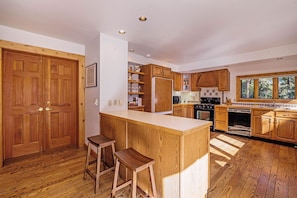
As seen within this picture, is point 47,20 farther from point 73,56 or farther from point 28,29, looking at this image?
point 73,56

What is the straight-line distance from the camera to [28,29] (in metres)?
2.57

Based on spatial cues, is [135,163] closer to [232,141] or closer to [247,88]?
[232,141]

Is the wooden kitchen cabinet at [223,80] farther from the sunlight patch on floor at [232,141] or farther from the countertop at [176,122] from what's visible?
the countertop at [176,122]

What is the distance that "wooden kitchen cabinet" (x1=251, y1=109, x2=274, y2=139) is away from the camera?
12.3 ft

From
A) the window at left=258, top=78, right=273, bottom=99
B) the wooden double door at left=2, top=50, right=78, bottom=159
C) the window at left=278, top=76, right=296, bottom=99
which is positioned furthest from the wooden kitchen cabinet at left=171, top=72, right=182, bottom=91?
the wooden double door at left=2, top=50, right=78, bottom=159

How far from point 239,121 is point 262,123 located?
0.58 meters

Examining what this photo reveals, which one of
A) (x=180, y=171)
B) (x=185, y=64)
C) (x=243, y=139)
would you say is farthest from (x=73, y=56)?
(x=243, y=139)

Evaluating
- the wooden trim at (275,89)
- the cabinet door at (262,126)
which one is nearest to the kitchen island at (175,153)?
the cabinet door at (262,126)

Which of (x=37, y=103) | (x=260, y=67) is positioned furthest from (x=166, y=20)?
(x=260, y=67)

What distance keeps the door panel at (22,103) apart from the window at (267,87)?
5.76m

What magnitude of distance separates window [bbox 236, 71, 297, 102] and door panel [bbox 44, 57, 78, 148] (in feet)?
16.9

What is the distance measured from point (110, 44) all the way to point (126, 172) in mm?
2299

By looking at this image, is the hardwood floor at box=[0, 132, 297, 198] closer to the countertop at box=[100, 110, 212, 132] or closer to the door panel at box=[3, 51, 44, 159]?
the door panel at box=[3, 51, 44, 159]

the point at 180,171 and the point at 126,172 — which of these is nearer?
the point at 180,171
